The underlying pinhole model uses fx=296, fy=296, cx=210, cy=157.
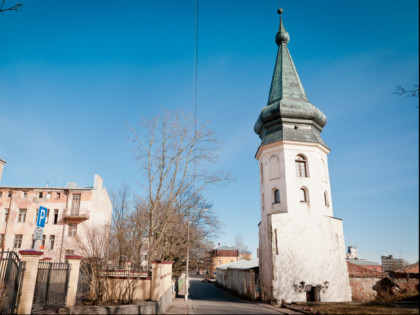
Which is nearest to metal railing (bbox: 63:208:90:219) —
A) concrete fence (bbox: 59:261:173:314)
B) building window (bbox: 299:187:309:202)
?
concrete fence (bbox: 59:261:173:314)

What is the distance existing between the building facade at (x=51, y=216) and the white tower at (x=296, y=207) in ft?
54.6

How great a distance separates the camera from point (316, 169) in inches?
883

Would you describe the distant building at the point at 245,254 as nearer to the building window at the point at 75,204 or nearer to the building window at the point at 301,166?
the building window at the point at 75,204

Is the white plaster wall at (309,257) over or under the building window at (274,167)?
under

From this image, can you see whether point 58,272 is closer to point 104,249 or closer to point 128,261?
point 104,249

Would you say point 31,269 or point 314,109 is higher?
point 314,109

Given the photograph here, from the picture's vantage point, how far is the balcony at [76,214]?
96.8 ft

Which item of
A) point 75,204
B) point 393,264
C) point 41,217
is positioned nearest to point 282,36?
point 41,217

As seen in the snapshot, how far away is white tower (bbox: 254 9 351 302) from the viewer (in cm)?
1989

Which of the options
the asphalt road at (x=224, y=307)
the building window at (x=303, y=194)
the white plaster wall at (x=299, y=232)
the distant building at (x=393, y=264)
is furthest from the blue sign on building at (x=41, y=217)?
the distant building at (x=393, y=264)

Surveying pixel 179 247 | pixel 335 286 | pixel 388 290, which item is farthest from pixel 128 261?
pixel 388 290

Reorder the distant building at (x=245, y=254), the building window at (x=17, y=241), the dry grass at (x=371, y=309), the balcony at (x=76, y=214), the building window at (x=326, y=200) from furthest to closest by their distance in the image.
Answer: the distant building at (x=245, y=254) < the balcony at (x=76, y=214) < the building window at (x=17, y=241) < the building window at (x=326, y=200) < the dry grass at (x=371, y=309)

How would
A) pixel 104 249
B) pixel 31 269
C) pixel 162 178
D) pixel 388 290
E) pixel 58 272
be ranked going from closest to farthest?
1. pixel 31 269
2. pixel 58 272
3. pixel 104 249
4. pixel 162 178
5. pixel 388 290

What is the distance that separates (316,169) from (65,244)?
966 inches
